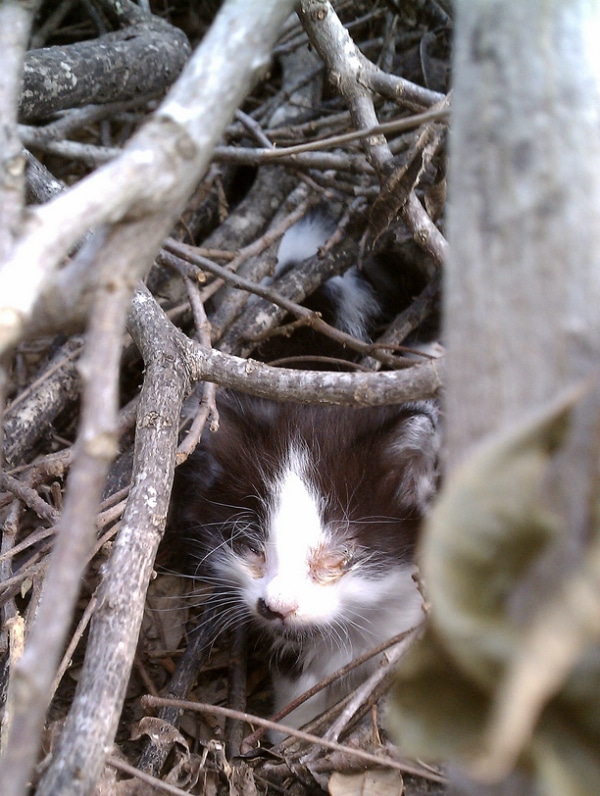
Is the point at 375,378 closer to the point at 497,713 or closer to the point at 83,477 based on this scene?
the point at 83,477

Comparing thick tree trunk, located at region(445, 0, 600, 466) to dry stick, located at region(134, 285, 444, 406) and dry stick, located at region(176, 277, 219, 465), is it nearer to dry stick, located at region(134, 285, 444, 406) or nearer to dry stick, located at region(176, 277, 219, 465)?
dry stick, located at region(134, 285, 444, 406)

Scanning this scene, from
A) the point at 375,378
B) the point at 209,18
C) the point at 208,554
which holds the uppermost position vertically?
the point at 209,18

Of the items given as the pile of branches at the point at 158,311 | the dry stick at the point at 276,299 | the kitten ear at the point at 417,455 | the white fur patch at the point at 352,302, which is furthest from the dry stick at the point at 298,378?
the white fur patch at the point at 352,302

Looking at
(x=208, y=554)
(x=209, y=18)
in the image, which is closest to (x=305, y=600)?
(x=208, y=554)

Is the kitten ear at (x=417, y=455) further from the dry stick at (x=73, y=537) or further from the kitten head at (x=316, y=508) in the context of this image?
the dry stick at (x=73, y=537)

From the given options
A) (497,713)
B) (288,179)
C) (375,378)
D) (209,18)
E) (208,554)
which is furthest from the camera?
(209,18)

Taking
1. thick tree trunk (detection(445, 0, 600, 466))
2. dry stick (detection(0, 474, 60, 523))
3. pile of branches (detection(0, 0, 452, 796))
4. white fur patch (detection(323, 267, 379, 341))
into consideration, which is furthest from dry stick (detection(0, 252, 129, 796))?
white fur patch (detection(323, 267, 379, 341))

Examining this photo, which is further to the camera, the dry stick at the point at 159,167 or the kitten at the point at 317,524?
the kitten at the point at 317,524
